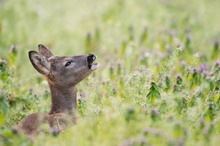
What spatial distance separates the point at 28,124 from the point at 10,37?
579cm

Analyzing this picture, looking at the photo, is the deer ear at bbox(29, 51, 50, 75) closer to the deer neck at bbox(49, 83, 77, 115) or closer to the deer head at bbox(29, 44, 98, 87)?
the deer head at bbox(29, 44, 98, 87)

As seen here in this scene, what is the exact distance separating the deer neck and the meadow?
0.12 metres

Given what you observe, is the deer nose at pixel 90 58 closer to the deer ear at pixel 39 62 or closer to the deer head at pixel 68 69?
the deer head at pixel 68 69

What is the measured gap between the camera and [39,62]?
6.52 m

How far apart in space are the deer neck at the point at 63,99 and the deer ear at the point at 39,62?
220mm

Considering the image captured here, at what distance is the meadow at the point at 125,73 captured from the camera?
4.74 meters

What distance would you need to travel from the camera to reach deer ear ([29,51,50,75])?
6413mm

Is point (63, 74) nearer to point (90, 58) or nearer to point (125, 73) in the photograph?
point (90, 58)

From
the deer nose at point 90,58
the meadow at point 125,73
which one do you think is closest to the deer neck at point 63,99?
the meadow at point 125,73

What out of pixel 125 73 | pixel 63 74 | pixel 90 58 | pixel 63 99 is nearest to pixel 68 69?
pixel 63 74

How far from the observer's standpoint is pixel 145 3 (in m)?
13.8

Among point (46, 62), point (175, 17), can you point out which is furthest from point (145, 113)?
point (175, 17)

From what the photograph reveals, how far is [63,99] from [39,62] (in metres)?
0.45

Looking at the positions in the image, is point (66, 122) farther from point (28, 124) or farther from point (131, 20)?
point (131, 20)
